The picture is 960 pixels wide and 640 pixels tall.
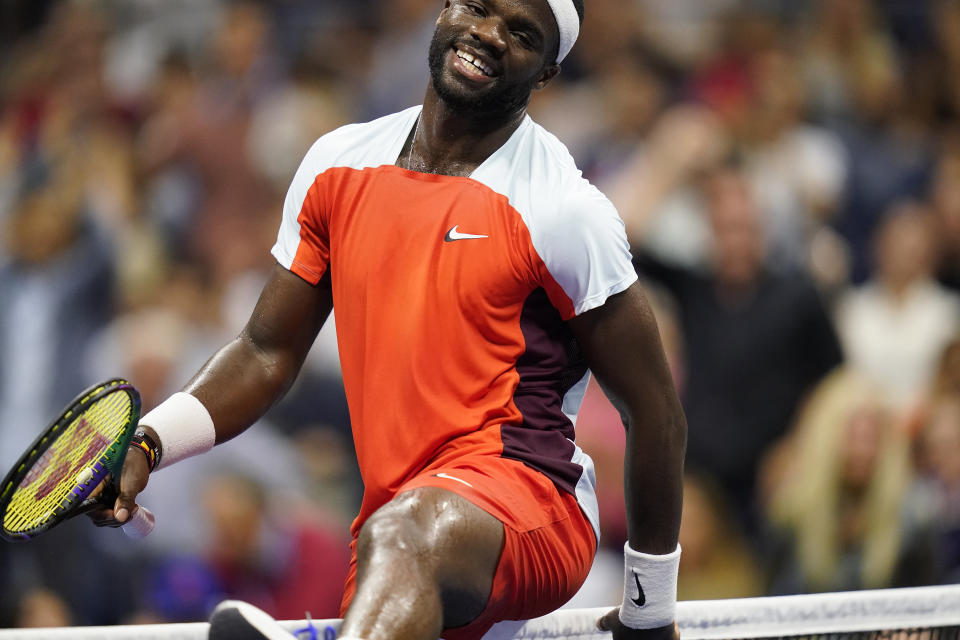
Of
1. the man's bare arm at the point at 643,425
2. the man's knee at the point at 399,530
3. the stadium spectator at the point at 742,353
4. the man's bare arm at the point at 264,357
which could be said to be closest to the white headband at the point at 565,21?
the man's bare arm at the point at 643,425

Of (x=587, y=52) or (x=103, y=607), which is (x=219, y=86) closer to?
(x=587, y=52)

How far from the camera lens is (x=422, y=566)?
193 cm

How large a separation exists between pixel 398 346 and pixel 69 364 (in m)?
3.50

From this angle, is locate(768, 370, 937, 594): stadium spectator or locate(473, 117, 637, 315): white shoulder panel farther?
locate(768, 370, 937, 594): stadium spectator

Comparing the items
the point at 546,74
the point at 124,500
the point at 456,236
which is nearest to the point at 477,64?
the point at 546,74

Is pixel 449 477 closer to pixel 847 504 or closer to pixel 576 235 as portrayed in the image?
pixel 576 235

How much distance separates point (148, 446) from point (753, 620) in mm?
1347

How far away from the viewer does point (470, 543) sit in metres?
2.01

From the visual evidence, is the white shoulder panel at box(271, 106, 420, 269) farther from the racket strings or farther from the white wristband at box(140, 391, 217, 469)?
the racket strings

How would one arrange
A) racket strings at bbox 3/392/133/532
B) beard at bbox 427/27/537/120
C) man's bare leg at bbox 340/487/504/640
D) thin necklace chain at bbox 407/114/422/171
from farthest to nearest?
thin necklace chain at bbox 407/114/422/171, beard at bbox 427/27/537/120, racket strings at bbox 3/392/133/532, man's bare leg at bbox 340/487/504/640

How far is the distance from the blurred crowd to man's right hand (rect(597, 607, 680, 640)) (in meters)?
2.07

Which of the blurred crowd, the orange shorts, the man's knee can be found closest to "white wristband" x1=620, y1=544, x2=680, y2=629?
the orange shorts

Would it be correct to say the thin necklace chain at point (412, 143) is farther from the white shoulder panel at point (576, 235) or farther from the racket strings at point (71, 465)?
the racket strings at point (71, 465)

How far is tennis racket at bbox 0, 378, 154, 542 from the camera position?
6.82 feet
